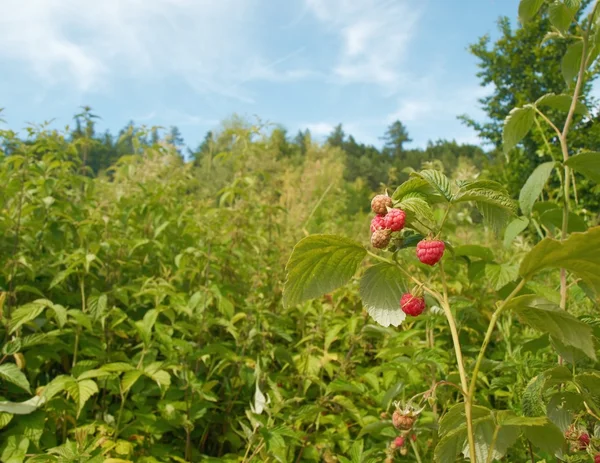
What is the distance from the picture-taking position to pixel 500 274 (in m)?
1.42

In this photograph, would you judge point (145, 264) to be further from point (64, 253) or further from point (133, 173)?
point (133, 173)

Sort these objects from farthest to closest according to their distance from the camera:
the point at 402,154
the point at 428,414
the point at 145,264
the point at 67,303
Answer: the point at 402,154
the point at 145,264
the point at 67,303
the point at 428,414

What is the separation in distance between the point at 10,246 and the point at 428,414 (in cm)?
173

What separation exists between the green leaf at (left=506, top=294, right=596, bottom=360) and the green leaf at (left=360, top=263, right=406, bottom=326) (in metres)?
0.15

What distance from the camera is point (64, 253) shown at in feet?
6.57

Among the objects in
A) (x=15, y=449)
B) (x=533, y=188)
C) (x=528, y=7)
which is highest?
(x=528, y=7)

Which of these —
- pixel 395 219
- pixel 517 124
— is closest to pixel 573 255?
pixel 395 219

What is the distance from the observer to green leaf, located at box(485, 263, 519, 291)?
1.38 m

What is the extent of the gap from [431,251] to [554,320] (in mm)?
166

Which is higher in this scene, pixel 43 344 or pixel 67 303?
pixel 67 303

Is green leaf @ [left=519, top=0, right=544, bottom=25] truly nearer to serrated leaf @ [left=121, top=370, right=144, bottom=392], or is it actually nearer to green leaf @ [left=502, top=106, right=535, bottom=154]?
green leaf @ [left=502, top=106, right=535, bottom=154]

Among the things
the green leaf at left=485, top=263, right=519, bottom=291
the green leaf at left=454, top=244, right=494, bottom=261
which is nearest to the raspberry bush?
the green leaf at left=485, top=263, right=519, bottom=291

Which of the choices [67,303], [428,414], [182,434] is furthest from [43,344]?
[428,414]

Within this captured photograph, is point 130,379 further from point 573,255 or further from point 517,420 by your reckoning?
point 573,255
